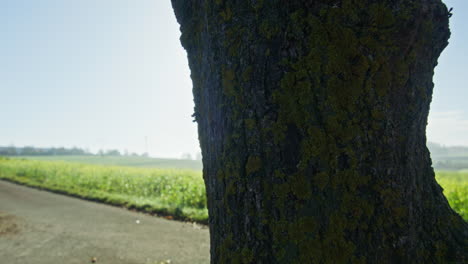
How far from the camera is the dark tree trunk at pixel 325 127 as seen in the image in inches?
58.3

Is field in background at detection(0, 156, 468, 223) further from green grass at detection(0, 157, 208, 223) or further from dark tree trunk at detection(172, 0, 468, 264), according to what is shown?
dark tree trunk at detection(172, 0, 468, 264)

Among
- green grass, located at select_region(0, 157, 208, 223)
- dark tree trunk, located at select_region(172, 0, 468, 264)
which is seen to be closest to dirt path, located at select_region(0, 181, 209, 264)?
green grass, located at select_region(0, 157, 208, 223)

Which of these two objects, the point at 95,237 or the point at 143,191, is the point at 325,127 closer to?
the point at 95,237

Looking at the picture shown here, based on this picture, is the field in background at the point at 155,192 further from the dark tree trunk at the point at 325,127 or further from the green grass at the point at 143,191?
the dark tree trunk at the point at 325,127

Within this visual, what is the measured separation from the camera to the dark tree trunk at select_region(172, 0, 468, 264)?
1480mm

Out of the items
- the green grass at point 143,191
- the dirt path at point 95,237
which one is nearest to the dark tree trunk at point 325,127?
the dirt path at point 95,237

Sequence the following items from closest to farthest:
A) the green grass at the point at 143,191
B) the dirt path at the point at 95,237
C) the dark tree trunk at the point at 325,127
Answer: the dark tree trunk at the point at 325,127 → the dirt path at the point at 95,237 → the green grass at the point at 143,191

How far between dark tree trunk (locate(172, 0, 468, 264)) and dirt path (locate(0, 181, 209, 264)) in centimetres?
401

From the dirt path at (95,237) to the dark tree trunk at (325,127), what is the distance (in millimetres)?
4011

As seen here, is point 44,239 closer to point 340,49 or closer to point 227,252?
point 227,252

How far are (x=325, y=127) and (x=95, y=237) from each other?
6287 mm

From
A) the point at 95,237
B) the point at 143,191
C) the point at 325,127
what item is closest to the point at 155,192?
the point at 143,191

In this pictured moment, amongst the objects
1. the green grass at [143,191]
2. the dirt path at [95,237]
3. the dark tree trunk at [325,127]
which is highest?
the dark tree trunk at [325,127]

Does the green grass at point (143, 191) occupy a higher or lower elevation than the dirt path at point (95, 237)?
higher
